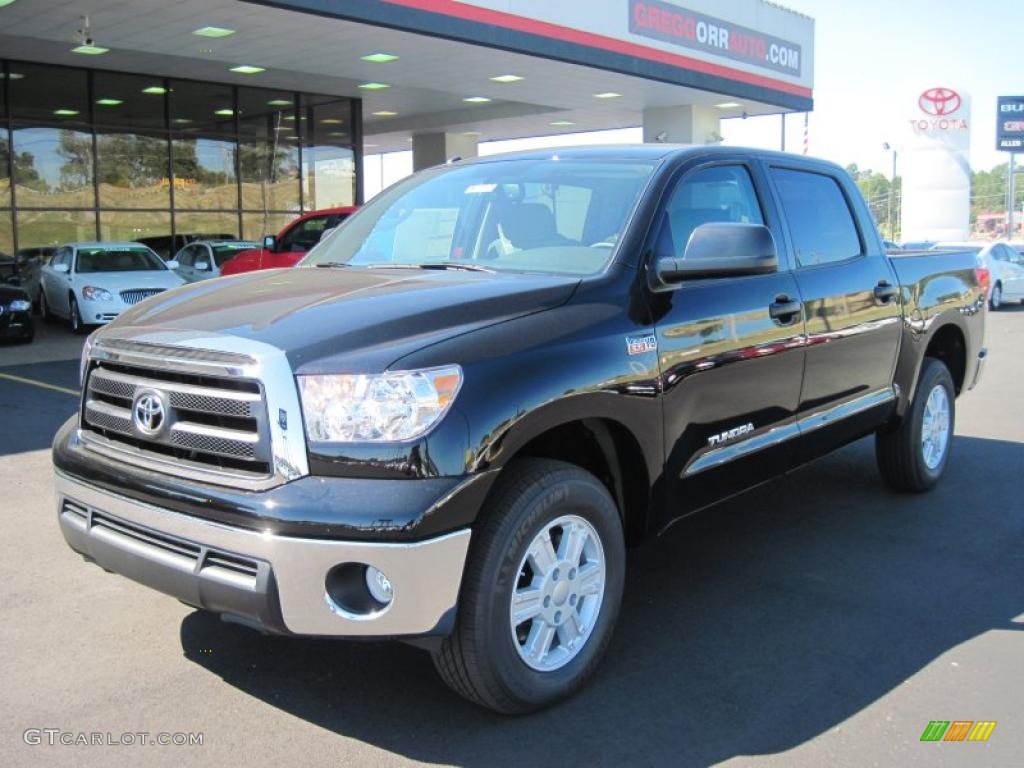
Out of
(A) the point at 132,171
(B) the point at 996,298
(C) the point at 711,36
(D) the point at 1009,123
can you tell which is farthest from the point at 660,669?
(D) the point at 1009,123

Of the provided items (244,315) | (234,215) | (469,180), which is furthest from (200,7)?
(244,315)

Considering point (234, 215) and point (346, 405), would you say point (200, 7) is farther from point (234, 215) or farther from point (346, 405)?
point (346, 405)

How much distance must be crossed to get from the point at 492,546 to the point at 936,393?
4.21 m

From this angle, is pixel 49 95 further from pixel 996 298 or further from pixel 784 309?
pixel 996 298

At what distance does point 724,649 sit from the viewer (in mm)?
4008

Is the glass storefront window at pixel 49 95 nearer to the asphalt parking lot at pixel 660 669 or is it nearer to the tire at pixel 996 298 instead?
the asphalt parking lot at pixel 660 669

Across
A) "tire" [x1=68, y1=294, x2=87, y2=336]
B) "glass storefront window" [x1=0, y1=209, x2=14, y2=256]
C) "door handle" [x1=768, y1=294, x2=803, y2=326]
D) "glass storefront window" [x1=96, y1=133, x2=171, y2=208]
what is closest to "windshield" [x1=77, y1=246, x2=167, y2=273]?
"tire" [x1=68, y1=294, x2=87, y2=336]

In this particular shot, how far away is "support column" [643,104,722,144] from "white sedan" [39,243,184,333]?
609 inches

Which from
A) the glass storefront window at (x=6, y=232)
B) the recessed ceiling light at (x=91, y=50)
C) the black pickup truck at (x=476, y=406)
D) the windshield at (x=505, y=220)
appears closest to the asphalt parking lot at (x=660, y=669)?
the black pickup truck at (x=476, y=406)

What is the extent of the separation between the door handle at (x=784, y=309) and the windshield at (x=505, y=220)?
879mm

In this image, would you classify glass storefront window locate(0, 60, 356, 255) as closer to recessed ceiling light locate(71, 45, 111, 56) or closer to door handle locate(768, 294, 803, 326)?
recessed ceiling light locate(71, 45, 111, 56)

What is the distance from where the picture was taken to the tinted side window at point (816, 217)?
497 cm

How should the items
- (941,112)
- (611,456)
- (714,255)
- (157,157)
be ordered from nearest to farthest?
(611,456)
(714,255)
(157,157)
(941,112)

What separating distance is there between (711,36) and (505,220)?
20604 millimetres
